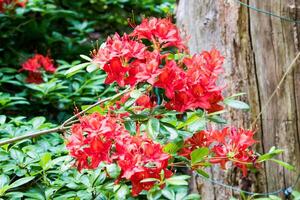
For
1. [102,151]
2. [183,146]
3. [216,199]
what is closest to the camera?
[102,151]

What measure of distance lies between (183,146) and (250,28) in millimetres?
689

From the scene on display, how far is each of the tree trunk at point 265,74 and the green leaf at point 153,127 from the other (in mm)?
698

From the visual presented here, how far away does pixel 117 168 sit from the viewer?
4.62 ft

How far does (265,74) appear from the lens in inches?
79.7

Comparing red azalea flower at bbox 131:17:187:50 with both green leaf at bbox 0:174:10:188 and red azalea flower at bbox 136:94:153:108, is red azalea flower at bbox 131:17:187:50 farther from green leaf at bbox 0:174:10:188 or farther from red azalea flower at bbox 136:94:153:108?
green leaf at bbox 0:174:10:188

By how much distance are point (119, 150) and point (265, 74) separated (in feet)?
2.87

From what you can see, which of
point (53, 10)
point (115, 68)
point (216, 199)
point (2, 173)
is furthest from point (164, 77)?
point (53, 10)

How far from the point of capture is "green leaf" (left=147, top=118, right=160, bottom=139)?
140cm

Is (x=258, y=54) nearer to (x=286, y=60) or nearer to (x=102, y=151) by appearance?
(x=286, y=60)

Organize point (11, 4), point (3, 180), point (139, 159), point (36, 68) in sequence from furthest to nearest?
point (11, 4) < point (36, 68) < point (3, 180) < point (139, 159)

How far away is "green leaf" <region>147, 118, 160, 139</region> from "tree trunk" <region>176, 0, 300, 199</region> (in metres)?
0.70

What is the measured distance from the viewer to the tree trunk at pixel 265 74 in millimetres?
2008

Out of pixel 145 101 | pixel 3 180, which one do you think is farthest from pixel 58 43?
pixel 145 101

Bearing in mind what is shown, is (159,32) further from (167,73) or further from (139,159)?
(139,159)
